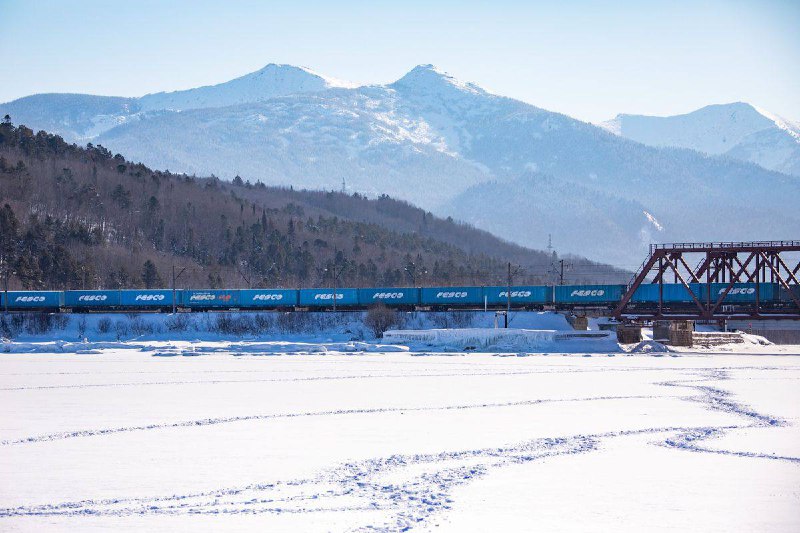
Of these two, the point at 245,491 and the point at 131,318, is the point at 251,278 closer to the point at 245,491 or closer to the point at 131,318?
the point at 131,318

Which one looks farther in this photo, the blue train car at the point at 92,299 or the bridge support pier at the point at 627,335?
the blue train car at the point at 92,299

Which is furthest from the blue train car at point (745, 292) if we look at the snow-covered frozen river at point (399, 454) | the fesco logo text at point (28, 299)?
the fesco logo text at point (28, 299)

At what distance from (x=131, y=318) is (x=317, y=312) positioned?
16.1 m

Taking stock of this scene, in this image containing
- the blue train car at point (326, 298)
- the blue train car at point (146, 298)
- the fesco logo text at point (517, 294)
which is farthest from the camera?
the blue train car at point (146, 298)

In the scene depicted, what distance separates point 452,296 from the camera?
8931 cm

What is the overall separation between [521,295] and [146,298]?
34.7 metres

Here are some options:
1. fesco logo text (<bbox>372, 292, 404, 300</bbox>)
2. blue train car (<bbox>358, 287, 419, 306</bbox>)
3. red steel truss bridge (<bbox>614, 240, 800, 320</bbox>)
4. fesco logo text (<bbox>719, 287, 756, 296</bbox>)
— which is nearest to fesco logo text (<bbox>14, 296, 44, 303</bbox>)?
blue train car (<bbox>358, 287, 419, 306</bbox>)

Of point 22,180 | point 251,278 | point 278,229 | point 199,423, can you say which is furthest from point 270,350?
point 278,229

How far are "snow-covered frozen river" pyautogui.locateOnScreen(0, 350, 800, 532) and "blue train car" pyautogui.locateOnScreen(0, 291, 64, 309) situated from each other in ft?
190

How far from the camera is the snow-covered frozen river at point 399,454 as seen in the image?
1747cm

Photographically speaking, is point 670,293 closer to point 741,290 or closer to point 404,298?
point 741,290

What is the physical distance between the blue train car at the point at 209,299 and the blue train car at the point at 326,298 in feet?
22.5

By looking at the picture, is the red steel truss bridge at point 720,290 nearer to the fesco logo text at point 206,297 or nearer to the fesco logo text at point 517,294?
the fesco logo text at point 517,294

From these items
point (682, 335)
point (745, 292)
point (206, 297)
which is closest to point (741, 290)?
point (745, 292)
